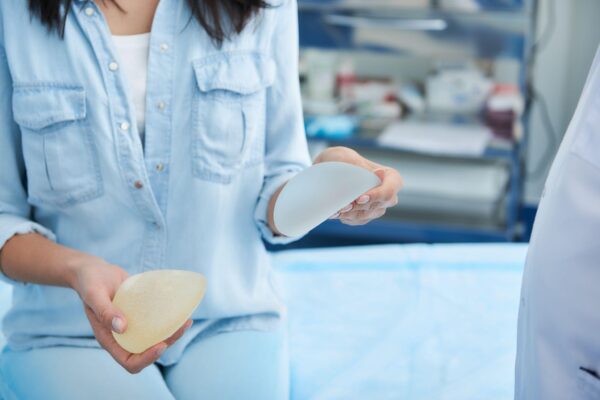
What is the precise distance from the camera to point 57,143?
3.46 ft

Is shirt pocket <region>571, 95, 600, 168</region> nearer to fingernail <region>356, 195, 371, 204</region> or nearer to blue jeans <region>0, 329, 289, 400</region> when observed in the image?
fingernail <region>356, 195, 371, 204</region>

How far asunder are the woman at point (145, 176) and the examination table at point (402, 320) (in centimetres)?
12

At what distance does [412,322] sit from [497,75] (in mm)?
1542

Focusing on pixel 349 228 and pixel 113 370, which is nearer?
pixel 113 370

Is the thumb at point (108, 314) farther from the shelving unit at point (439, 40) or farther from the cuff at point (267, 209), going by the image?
the shelving unit at point (439, 40)

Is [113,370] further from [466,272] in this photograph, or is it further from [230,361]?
[466,272]

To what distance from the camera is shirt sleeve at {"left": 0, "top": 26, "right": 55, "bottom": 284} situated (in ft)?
3.40

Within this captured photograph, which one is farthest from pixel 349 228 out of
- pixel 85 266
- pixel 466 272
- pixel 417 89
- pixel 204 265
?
pixel 85 266

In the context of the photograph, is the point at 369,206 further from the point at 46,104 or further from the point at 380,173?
the point at 46,104

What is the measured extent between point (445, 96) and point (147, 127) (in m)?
1.59

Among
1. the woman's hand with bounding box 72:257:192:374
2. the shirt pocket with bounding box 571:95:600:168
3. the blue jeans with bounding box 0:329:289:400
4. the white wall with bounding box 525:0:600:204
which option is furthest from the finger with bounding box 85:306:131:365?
the white wall with bounding box 525:0:600:204

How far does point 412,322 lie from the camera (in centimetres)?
131

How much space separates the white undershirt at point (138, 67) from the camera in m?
1.07

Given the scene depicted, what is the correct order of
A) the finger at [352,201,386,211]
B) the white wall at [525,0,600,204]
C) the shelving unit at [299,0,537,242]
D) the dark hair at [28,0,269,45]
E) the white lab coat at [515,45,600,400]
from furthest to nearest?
the white wall at [525,0,600,204] → the shelving unit at [299,0,537,242] → the dark hair at [28,0,269,45] → the finger at [352,201,386,211] → the white lab coat at [515,45,600,400]
